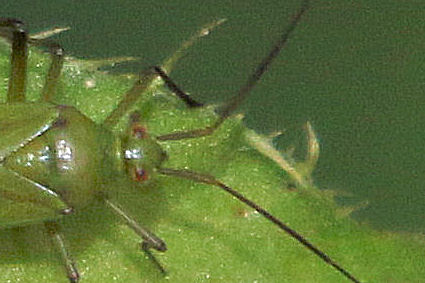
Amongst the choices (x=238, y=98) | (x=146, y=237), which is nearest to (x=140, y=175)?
(x=146, y=237)

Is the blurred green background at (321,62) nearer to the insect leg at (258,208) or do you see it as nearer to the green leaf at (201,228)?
the green leaf at (201,228)

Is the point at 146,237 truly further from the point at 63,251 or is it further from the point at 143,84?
the point at 143,84

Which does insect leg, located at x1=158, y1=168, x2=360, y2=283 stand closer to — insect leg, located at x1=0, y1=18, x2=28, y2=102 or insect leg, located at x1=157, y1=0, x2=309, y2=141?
insect leg, located at x1=157, y1=0, x2=309, y2=141

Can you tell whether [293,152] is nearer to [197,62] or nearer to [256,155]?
[256,155]

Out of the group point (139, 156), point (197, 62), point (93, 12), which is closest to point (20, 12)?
point (93, 12)

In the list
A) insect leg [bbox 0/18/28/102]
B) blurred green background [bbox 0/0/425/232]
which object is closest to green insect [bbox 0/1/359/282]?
insect leg [bbox 0/18/28/102]

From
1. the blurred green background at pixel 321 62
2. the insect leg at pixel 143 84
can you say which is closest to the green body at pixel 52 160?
the insect leg at pixel 143 84
